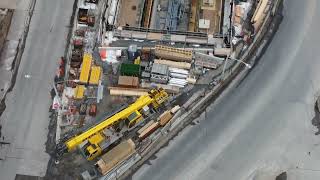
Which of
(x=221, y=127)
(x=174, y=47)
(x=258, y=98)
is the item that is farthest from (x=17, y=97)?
(x=258, y=98)

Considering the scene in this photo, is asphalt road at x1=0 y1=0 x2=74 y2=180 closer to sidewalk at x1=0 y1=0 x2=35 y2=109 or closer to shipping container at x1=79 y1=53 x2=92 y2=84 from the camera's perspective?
sidewalk at x1=0 y1=0 x2=35 y2=109

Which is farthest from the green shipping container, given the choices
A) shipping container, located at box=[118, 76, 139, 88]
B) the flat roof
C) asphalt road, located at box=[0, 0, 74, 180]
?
the flat roof

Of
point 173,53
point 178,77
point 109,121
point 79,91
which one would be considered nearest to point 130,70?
point 173,53

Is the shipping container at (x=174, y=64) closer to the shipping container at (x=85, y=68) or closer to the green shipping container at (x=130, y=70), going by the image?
the green shipping container at (x=130, y=70)

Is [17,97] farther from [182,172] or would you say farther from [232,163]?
[232,163]

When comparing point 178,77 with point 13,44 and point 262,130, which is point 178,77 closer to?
point 262,130
